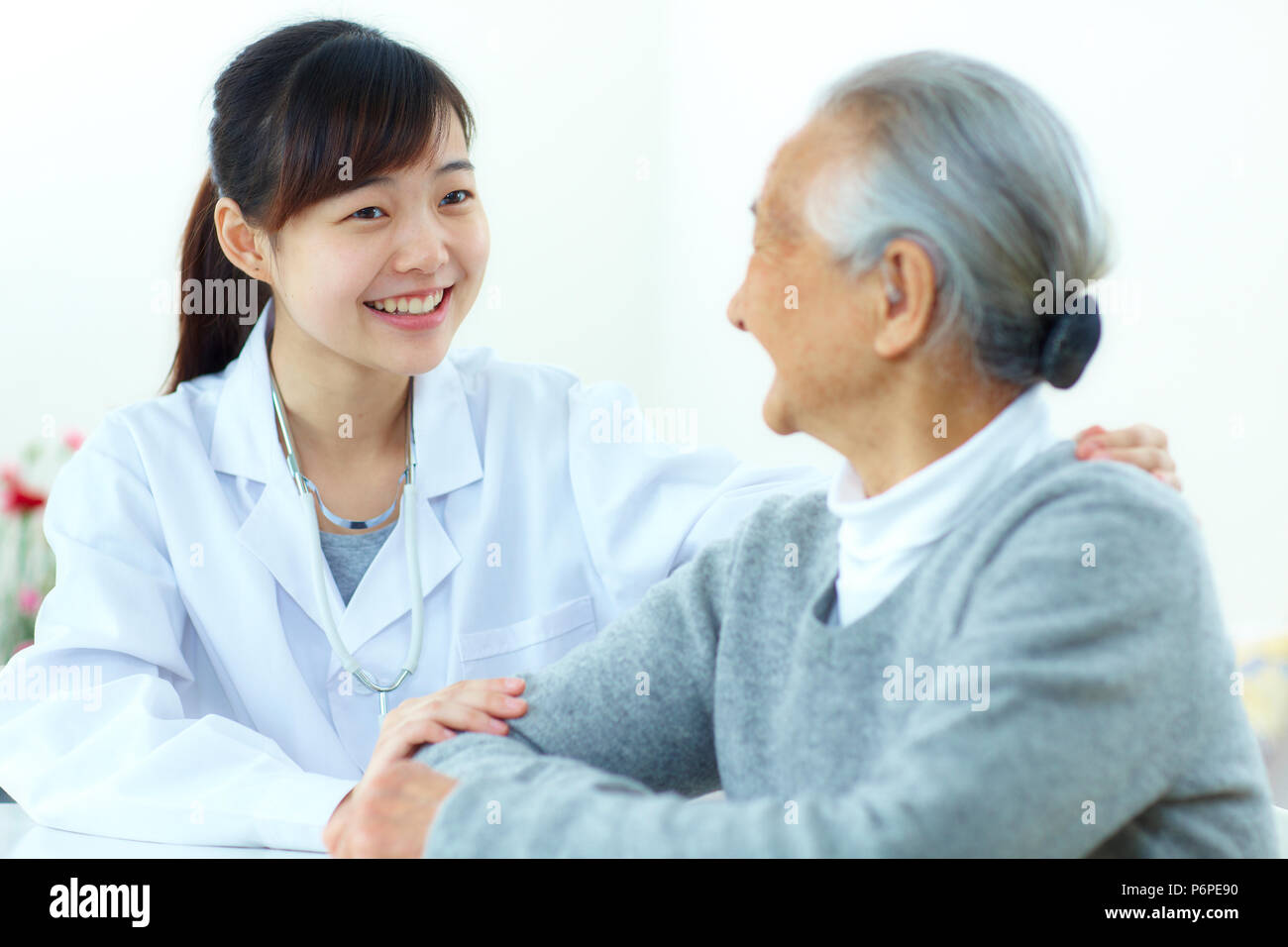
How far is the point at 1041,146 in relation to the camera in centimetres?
89

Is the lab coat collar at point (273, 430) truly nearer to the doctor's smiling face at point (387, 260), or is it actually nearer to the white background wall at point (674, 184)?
the doctor's smiling face at point (387, 260)

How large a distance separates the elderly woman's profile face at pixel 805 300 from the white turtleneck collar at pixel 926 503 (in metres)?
0.09

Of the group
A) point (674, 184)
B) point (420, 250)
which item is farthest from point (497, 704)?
point (674, 184)

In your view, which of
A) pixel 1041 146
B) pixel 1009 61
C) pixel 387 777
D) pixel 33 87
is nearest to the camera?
pixel 1041 146

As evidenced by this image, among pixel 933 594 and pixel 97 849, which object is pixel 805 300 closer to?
pixel 933 594

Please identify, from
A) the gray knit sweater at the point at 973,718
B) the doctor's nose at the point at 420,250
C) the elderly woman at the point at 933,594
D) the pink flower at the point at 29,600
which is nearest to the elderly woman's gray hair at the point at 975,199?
the elderly woman at the point at 933,594

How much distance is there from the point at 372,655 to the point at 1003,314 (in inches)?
39.1

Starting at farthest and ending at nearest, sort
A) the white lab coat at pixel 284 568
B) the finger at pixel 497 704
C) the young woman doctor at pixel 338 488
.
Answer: the young woman doctor at pixel 338 488, the white lab coat at pixel 284 568, the finger at pixel 497 704

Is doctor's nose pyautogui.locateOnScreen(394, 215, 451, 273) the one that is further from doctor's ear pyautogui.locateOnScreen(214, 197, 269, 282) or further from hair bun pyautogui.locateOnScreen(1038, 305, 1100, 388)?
hair bun pyautogui.locateOnScreen(1038, 305, 1100, 388)

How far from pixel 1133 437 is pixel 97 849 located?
3.41 ft

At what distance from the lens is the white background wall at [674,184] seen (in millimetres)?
2318

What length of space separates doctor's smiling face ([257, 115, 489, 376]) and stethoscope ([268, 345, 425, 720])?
5.5 inches
